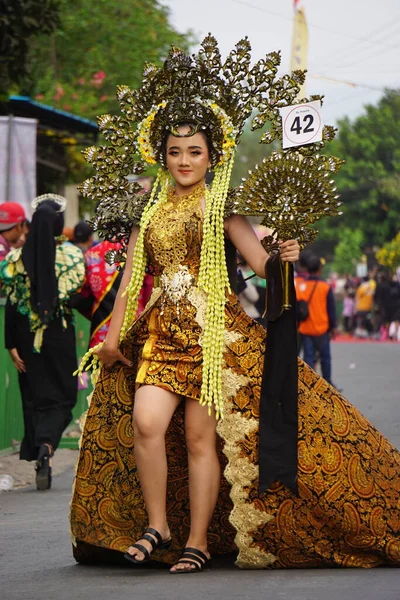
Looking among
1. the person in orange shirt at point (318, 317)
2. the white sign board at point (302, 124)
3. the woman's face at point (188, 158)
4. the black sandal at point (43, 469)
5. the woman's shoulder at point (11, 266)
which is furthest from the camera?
the person in orange shirt at point (318, 317)

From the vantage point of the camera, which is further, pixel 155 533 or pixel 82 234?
pixel 82 234

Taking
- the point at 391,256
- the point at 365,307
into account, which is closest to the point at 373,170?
the point at 391,256

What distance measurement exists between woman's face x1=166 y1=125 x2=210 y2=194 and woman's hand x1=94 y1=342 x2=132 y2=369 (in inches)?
32.3

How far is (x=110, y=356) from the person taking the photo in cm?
618

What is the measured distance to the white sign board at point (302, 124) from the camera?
5719 millimetres

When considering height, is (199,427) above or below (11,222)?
below

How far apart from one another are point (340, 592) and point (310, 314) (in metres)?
10.6

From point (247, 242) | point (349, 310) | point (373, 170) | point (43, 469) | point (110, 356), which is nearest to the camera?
point (247, 242)

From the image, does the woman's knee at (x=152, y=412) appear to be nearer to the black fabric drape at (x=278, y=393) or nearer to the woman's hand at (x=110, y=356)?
the woman's hand at (x=110, y=356)

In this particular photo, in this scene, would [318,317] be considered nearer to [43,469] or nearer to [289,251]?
[43,469]

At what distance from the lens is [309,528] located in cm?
591

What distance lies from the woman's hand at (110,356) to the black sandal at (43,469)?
346 centimetres

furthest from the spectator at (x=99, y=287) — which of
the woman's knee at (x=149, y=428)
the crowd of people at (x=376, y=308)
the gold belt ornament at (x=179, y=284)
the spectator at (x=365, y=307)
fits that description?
the spectator at (x=365, y=307)

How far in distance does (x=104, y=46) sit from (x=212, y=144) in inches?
968
